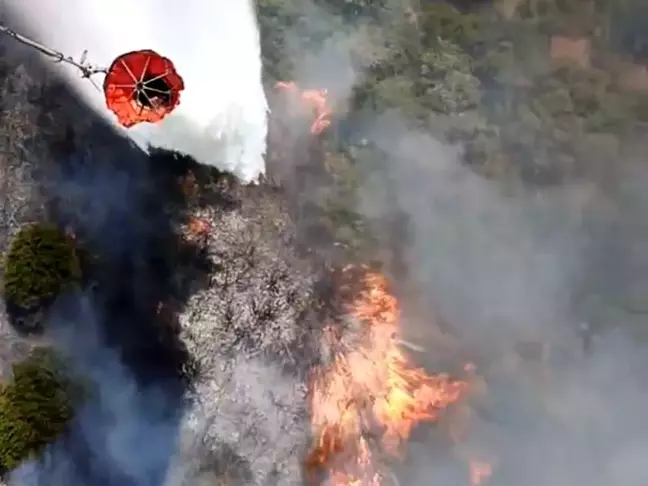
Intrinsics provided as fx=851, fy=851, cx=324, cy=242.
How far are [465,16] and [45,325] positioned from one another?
6.32 feet

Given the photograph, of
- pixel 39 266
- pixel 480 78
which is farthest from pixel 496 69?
pixel 39 266

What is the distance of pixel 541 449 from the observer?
9.62ft

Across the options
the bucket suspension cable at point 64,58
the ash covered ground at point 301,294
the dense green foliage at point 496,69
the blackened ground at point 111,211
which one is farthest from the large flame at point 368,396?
the bucket suspension cable at point 64,58

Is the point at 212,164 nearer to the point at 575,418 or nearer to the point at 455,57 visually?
the point at 455,57

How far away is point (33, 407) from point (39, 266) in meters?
0.51

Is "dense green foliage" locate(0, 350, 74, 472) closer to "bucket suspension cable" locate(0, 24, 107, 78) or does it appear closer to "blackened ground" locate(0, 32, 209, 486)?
"blackened ground" locate(0, 32, 209, 486)

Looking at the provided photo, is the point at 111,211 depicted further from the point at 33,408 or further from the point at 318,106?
the point at 318,106

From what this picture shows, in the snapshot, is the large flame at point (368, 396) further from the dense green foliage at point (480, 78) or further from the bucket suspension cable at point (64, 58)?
the bucket suspension cable at point (64, 58)

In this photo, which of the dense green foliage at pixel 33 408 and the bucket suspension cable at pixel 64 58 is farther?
the dense green foliage at pixel 33 408

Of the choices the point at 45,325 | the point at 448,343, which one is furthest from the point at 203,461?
the point at 448,343

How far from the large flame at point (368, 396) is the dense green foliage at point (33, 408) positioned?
0.91 meters

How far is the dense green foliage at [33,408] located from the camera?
294 cm

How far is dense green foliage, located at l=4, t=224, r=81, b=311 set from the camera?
3.09m

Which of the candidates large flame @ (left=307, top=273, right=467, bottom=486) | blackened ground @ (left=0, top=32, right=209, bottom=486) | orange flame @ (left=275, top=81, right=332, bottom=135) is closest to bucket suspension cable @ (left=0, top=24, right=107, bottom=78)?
blackened ground @ (left=0, top=32, right=209, bottom=486)
